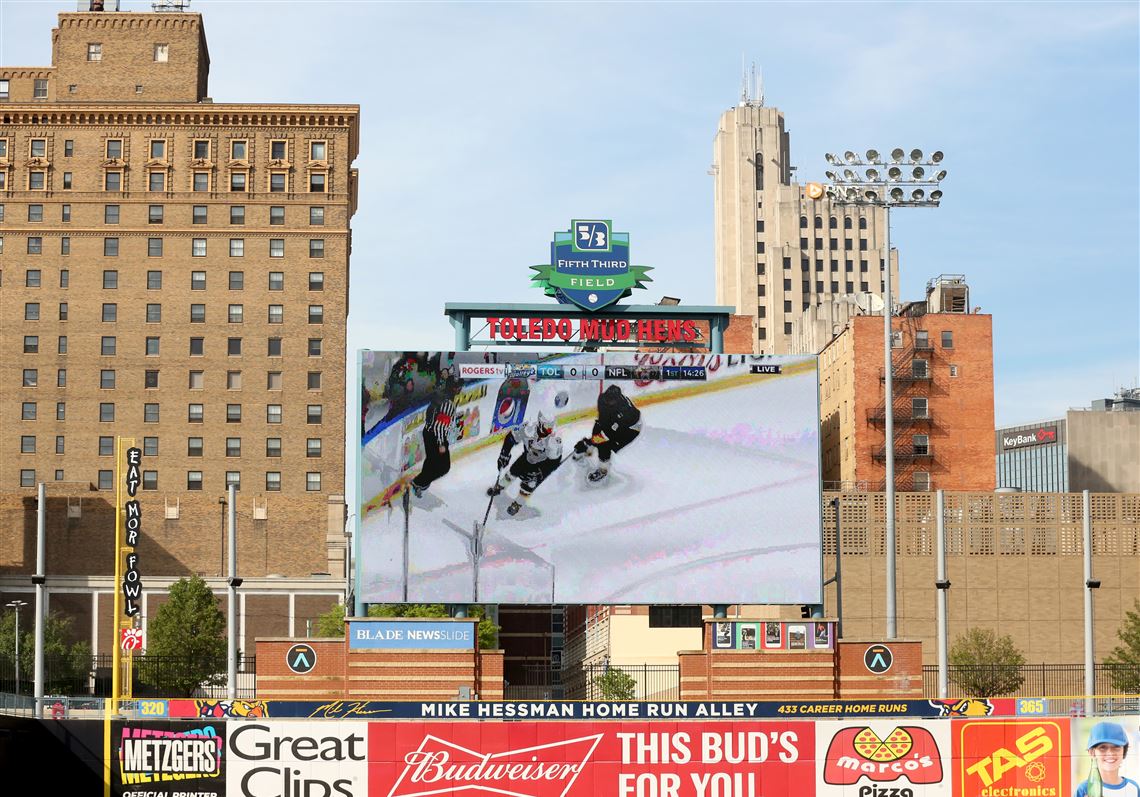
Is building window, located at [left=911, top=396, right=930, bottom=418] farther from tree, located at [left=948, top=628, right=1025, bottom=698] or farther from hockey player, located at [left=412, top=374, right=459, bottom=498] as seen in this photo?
hockey player, located at [left=412, top=374, right=459, bottom=498]

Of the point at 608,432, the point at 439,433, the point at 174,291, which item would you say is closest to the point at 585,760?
the point at 608,432

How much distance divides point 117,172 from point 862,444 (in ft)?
191

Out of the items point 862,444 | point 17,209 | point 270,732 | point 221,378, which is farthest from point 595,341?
point 17,209

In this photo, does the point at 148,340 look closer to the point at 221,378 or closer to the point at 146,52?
the point at 221,378

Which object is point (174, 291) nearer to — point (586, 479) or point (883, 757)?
point (586, 479)

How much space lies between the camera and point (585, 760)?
154 feet

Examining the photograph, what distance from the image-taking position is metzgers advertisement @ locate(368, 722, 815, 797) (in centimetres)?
4688

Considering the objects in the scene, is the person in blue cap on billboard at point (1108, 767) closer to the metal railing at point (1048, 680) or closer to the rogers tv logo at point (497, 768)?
the rogers tv logo at point (497, 768)

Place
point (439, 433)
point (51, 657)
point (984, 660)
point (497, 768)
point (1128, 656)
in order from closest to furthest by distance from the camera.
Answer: point (497, 768) < point (439, 433) < point (984, 660) < point (1128, 656) < point (51, 657)

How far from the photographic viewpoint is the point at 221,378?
12506 centimetres

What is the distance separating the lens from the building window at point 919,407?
366 feet

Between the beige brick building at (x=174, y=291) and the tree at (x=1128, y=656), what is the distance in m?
52.1

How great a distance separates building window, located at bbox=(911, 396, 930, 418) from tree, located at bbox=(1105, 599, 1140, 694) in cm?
1961

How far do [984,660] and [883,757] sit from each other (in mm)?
41692
